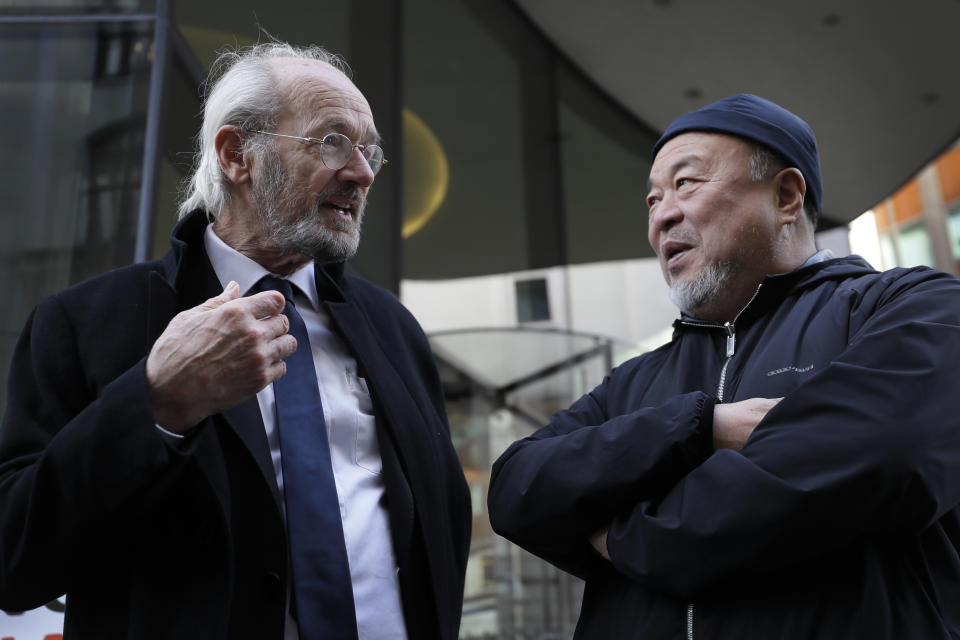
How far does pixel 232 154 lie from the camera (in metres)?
2.23

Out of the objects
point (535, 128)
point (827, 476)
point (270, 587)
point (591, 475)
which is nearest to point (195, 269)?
point (270, 587)

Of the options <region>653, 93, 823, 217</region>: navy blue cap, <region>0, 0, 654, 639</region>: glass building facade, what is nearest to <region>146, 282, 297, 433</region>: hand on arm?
<region>653, 93, 823, 217</region>: navy blue cap

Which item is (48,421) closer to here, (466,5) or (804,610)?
(804,610)

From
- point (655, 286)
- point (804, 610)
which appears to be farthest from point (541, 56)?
point (804, 610)

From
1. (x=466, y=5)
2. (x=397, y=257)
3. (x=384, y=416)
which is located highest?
(x=466, y=5)

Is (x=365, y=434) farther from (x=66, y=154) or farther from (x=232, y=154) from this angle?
(x=66, y=154)

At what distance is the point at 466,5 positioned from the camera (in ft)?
31.0

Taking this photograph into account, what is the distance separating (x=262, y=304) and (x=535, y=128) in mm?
9407

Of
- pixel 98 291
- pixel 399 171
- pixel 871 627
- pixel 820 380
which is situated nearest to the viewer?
pixel 871 627

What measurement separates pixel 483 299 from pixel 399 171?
2810 mm

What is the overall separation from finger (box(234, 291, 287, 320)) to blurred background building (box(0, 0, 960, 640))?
10.7 feet

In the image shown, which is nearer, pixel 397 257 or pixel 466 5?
pixel 397 257

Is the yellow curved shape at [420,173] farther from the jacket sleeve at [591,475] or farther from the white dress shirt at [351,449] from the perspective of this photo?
the jacket sleeve at [591,475]

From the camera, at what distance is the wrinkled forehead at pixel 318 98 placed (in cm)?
218
